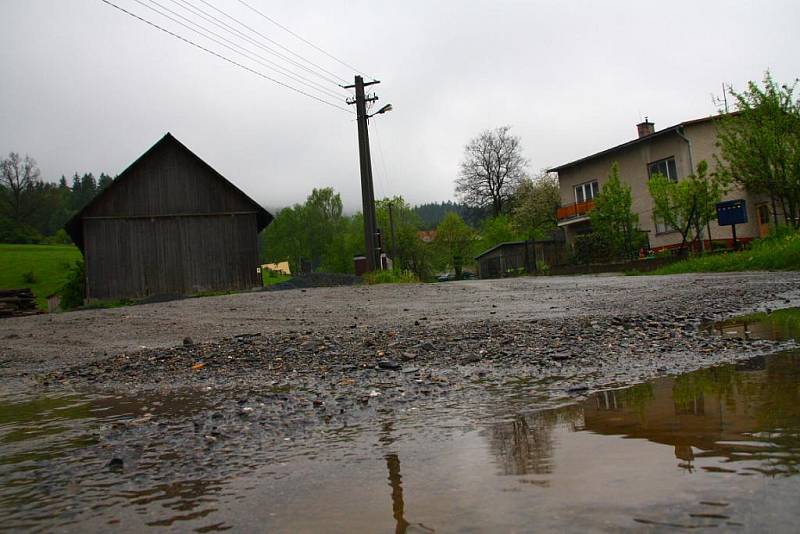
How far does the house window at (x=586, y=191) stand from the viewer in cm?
4069

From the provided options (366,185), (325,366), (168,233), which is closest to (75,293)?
(168,233)

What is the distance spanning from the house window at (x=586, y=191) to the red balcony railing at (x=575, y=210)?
2.37 ft

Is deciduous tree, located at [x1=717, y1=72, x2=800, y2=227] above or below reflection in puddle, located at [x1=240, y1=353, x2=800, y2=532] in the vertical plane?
above

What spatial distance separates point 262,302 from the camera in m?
12.9

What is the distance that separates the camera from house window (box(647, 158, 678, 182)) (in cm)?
3394

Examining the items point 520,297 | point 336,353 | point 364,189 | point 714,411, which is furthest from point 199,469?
point 364,189

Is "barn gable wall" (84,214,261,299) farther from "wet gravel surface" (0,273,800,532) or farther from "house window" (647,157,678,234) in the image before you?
"house window" (647,157,678,234)

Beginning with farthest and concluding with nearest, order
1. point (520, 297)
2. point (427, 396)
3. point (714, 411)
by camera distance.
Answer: point (520, 297) → point (427, 396) → point (714, 411)

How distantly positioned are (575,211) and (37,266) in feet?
159

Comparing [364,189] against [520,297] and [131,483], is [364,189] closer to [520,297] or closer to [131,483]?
[520,297]

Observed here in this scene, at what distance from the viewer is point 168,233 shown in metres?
25.0

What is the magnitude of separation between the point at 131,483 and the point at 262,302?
35.5 ft

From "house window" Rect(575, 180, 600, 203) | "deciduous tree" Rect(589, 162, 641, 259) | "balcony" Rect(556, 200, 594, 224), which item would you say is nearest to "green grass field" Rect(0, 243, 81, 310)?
"balcony" Rect(556, 200, 594, 224)

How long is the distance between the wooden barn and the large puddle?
22.7 m
